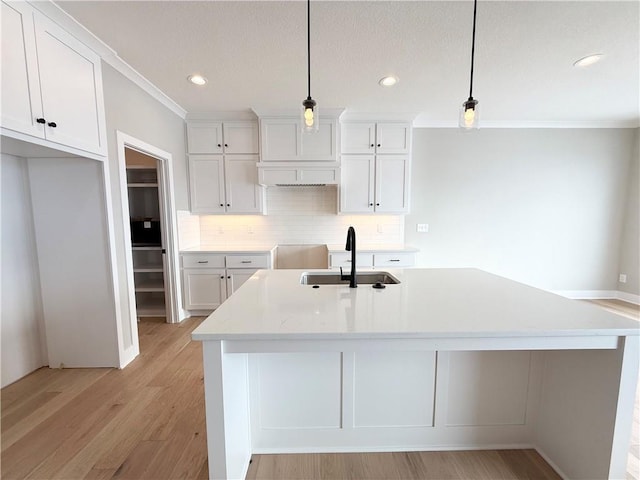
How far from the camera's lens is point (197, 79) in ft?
8.02

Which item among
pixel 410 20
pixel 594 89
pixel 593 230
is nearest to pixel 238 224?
pixel 410 20

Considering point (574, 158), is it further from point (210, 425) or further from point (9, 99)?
point (9, 99)

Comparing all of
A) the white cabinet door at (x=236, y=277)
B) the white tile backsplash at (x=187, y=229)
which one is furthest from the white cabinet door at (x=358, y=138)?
the white tile backsplash at (x=187, y=229)

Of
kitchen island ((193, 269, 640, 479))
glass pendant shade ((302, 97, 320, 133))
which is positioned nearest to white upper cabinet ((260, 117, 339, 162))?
glass pendant shade ((302, 97, 320, 133))

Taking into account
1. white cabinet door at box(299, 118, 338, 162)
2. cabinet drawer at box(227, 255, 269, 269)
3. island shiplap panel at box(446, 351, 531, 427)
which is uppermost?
white cabinet door at box(299, 118, 338, 162)

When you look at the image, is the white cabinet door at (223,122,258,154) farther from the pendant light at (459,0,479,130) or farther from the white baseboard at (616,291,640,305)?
the white baseboard at (616,291,640,305)

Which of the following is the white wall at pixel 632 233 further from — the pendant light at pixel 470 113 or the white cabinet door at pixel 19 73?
the white cabinet door at pixel 19 73

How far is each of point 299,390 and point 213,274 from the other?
7.30ft

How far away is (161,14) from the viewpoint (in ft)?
5.44

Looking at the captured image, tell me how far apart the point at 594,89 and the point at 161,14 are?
3867mm

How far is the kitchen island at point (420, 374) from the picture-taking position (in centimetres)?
100

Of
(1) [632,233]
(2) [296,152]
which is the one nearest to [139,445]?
(2) [296,152]

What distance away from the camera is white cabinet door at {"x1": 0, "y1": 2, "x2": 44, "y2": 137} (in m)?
1.39

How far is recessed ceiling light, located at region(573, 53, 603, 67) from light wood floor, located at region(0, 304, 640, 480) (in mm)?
2663
